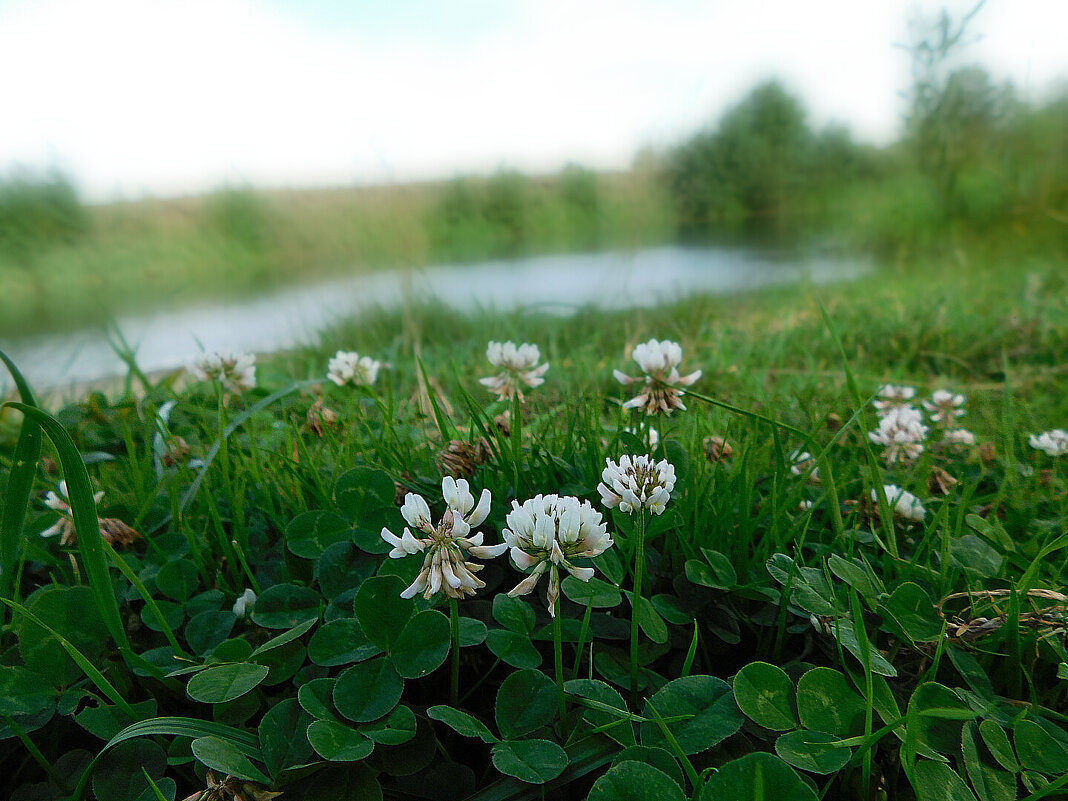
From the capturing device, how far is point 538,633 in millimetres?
769

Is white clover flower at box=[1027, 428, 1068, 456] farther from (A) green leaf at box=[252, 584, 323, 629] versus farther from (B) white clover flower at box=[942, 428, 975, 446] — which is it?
(A) green leaf at box=[252, 584, 323, 629]

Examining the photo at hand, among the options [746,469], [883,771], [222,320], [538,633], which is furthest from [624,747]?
[222,320]

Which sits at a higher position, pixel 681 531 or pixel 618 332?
pixel 681 531

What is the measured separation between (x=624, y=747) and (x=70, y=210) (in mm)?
17485

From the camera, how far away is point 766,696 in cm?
67

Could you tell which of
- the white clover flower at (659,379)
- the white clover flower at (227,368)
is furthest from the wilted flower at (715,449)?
the white clover flower at (227,368)

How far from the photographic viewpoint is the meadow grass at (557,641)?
64 cm

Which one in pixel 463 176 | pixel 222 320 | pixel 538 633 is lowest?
pixel 222 320

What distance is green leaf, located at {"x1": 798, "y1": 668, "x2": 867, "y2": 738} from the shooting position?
654 millimetres

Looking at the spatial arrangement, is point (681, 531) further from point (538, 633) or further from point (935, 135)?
point (935, 135)

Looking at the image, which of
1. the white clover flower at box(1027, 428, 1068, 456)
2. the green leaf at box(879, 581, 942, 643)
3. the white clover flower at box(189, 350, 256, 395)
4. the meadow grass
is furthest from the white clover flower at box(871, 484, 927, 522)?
the white clover flower at box(189, 350, 256, 395)

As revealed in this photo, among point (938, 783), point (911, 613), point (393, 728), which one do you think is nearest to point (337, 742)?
point (393, 728)

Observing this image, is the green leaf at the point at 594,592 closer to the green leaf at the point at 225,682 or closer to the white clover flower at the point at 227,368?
the green leaf at the point at 225,682

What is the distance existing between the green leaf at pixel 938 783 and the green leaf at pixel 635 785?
22cm
